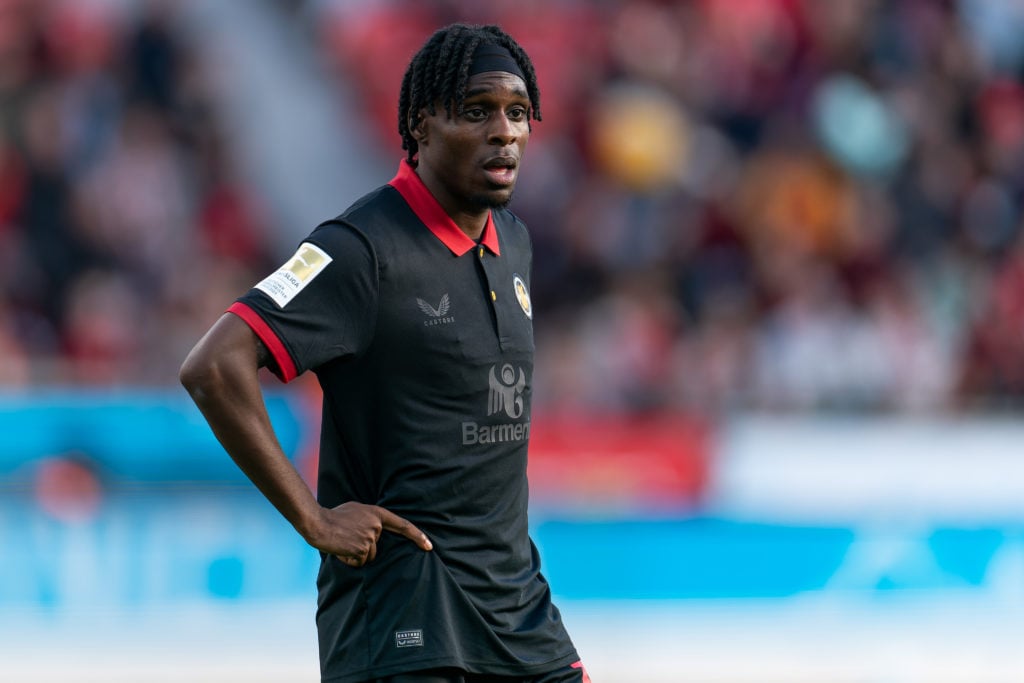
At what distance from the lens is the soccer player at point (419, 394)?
128 inches

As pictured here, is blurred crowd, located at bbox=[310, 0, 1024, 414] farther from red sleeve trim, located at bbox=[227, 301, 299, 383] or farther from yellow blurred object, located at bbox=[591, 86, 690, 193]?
red sleeve trim, located at bbox=[227, 301, 299, 383]

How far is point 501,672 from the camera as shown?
3.46m

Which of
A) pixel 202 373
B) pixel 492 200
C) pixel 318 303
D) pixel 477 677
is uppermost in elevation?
pixel 492 200

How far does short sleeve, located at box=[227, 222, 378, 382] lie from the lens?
322cm

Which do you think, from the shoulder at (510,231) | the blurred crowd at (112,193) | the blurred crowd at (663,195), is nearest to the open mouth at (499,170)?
the shoulder at (510,231)

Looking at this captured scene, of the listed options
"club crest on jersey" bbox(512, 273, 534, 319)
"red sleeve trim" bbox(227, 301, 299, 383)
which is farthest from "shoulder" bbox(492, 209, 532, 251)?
"red sleeve trim" bbox(227, 301, 299, 383)

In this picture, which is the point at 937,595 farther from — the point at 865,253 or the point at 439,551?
the point at 439,551

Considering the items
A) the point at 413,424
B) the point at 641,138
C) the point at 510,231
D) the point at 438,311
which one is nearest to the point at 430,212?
the point at 438,311

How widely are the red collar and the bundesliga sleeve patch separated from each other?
0.30 metres

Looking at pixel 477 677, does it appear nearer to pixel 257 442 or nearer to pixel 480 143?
pixel 257 442

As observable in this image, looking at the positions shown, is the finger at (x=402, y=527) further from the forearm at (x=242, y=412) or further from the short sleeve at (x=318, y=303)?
the short sleeve at (x=318, y=303)

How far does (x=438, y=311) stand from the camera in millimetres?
3422

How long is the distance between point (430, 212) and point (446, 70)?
0.32 meters

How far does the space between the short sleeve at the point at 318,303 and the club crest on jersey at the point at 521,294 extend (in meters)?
0.45
